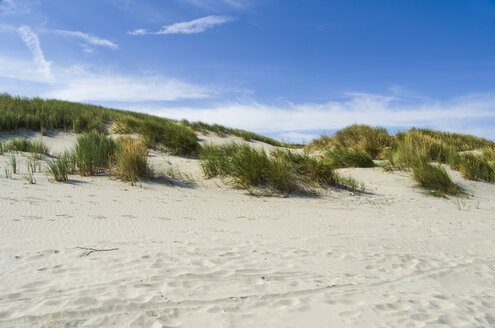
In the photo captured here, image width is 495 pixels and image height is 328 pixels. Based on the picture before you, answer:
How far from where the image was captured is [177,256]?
292 cm

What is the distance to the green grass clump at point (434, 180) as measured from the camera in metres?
7.36

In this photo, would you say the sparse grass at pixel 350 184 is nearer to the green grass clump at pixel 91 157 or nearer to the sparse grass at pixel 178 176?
the sparse grass at pixel 178 176

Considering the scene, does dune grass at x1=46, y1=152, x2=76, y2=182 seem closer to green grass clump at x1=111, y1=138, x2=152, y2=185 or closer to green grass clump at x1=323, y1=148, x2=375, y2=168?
green grass clump at x1=111, y1=138, x2=152, y2=185

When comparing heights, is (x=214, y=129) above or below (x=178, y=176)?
above

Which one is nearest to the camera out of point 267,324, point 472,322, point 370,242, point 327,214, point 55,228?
point 267,324

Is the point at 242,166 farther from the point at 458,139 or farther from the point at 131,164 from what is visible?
the point at 458,139

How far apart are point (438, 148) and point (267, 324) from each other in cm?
1098

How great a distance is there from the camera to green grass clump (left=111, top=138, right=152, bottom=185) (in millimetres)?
6238

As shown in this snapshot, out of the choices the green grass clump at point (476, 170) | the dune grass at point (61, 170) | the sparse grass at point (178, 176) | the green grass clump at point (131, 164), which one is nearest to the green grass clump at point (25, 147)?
the dune grass at point (61, 170)

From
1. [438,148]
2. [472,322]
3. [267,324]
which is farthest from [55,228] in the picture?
[438,148]

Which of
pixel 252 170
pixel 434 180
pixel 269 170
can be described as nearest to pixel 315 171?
pixel 269 170

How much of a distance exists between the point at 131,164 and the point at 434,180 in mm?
6794

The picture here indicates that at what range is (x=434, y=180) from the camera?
7609 millimetres

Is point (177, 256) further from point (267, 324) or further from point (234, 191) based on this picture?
point (234, 191)
